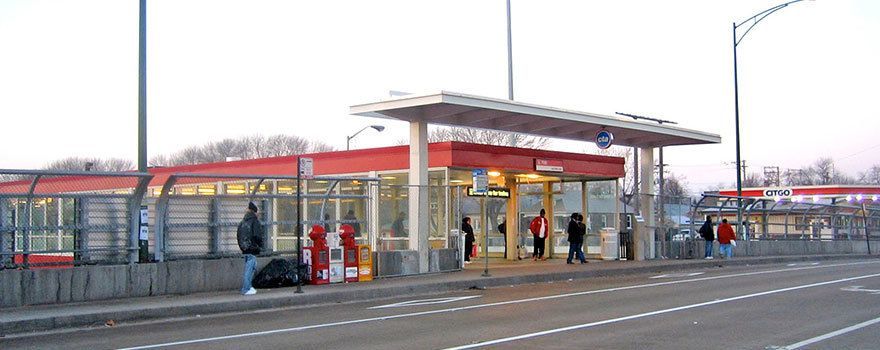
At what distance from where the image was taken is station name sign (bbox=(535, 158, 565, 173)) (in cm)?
2692

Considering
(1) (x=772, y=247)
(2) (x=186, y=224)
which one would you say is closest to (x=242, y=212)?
(2) (x=186, y=224)

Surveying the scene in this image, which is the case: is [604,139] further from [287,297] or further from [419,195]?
[287,297]

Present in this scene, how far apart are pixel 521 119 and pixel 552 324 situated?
494 inches

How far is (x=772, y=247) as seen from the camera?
37.2 m

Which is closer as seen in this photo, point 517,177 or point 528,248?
point 517,177

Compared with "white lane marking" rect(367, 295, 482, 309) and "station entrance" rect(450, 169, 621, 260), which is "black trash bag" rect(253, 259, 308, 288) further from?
"station entrance" rect(450, 169, 621, 260)

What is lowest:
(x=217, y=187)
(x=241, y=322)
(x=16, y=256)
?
(x=241, y=322)

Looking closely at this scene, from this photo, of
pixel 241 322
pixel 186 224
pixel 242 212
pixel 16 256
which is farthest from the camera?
pixel 242 212

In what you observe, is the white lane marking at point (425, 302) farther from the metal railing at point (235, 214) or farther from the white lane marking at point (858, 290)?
the white lane marking at point (858, 290)

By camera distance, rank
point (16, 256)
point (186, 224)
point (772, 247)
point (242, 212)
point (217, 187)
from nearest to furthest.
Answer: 1. point (16, 256)
2. point (186, 224)
3. point (242, 212)
4. point (217, 187)
5. point (772, 247)

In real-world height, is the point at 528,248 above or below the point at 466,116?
below

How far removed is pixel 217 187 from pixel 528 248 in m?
13.7

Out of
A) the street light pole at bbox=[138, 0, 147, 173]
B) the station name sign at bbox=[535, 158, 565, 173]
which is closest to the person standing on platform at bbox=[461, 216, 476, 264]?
the station name sign at bbox=[535, 158, 565, 173]

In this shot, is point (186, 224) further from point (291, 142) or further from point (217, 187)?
point (291, 142)
